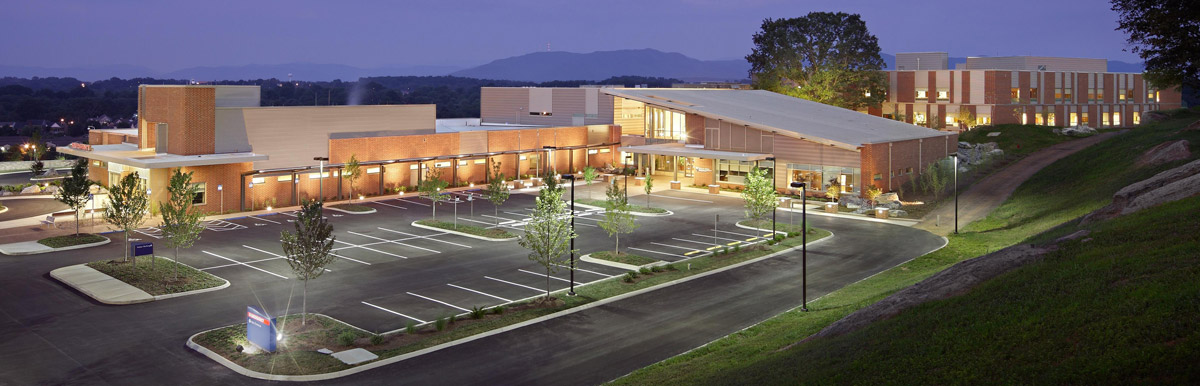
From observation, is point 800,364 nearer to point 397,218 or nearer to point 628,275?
point 628,275

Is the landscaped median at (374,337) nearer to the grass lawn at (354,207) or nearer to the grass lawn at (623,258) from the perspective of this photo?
the grass lawn at (623,258)

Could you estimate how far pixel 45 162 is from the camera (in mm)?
74312

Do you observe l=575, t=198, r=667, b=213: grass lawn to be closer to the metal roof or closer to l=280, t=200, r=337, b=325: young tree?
the metal roof

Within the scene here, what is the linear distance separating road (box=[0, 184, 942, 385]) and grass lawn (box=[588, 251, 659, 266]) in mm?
2118

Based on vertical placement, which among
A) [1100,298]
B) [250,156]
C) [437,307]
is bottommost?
[437,307]

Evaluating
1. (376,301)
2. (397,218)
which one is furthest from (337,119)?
(376,301)

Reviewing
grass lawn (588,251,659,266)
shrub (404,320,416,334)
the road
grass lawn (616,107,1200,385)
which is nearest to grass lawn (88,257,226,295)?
the road

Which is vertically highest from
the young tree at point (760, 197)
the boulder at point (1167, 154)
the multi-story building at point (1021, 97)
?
the multi-story building at point (1021, 97)

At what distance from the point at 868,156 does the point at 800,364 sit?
43.6m

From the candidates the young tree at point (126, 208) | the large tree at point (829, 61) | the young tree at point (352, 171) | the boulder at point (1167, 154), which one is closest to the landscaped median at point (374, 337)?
the young tree at point (126, 208)

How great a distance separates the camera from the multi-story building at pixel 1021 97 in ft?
319

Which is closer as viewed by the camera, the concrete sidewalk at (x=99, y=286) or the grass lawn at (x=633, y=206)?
the concrete sidewalk at (x=99, y=286)

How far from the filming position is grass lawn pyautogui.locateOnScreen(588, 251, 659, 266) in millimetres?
36000

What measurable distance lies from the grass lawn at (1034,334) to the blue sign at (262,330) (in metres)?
9.62
